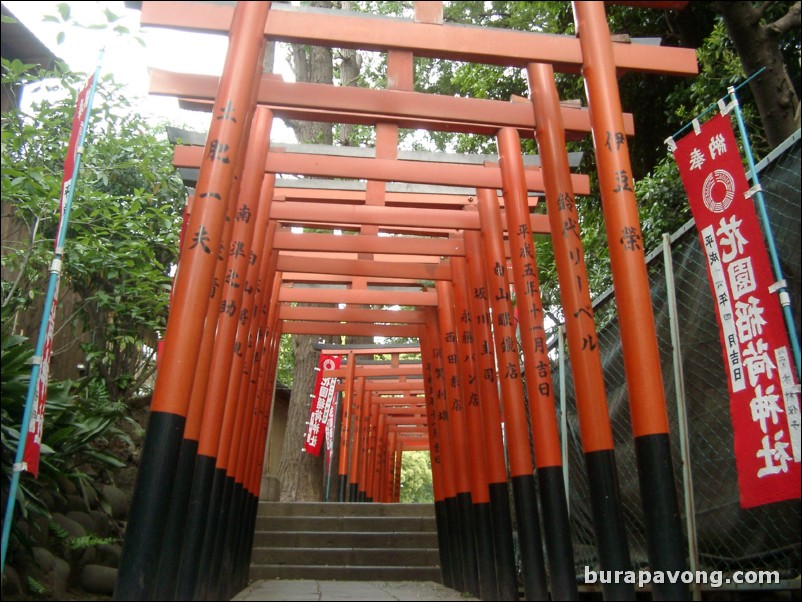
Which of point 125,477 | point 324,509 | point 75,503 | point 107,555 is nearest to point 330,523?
point 324,509

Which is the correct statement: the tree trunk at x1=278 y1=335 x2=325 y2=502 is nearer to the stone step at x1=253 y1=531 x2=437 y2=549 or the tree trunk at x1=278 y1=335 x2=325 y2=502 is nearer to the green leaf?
the stone step at x1=253 y1=531 x2=437 y2=549

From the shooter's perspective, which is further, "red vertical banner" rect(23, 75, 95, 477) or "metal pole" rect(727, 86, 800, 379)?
"red vertical banner" rect(23, 75, 95, 477)

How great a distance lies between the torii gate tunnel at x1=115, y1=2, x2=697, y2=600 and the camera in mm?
4402

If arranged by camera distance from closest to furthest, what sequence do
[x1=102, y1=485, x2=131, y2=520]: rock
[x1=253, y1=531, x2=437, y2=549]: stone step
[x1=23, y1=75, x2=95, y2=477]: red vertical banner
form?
1. [x1=23, y1=75, x2=95, y2=477]: red vertical banner
2. [x1=102, y1=485, x2=131, y2=520]: rock
3. [x1=253, y1=531, x2=437, y2=549]: stone step

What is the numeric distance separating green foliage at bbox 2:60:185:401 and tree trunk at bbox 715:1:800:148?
4.92 metres

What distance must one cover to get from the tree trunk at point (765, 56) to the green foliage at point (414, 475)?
34.6 metres

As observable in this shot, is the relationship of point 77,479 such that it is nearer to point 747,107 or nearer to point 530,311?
point 530,311

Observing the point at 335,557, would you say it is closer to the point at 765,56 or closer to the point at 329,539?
the point at 329,539

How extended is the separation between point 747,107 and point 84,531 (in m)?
7.81

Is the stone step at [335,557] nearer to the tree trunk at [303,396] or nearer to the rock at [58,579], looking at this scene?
the rock at [58,579]

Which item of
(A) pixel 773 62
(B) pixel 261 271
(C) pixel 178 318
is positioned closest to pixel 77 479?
(B) pixel 261 271

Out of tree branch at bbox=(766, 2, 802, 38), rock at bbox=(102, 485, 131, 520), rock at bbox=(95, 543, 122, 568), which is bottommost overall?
rock at bbox=(95, 543, 122, 568)

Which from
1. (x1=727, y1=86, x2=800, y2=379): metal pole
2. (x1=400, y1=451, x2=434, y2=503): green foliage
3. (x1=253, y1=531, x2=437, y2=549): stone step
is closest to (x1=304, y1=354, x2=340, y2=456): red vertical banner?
(x1=253, y1=531, x2=437, y2=549): stone step

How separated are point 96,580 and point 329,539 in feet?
12.2
